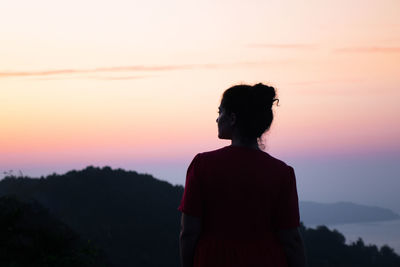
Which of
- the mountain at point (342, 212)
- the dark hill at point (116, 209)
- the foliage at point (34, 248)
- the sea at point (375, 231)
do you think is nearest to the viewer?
the foliage at point (34, 248)

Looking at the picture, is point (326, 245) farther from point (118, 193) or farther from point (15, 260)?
point (15, 260)

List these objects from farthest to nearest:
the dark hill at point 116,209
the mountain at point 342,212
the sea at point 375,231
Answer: the mountain at point 342,212, the sea at point 375,231, the dark hill at point 116,209

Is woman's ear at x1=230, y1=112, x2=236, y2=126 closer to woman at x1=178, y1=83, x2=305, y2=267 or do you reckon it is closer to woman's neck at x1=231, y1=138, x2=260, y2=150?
woman at x1=178, y1=83, x2=305, y2=267

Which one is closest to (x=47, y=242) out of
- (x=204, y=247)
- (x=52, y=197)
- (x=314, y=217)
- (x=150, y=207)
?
(x=204, y=247)

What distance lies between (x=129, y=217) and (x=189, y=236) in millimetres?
24976

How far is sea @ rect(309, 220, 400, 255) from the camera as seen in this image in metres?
38.2

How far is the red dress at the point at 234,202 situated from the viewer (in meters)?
3.66

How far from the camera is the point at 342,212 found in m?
65.5

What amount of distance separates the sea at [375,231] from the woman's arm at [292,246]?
93.5 feet

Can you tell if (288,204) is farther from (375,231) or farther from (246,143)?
(375,231)

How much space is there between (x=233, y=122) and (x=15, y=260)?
8050 millimetres

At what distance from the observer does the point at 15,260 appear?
10.7m

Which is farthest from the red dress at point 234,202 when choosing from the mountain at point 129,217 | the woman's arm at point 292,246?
the mountain at point 129,217

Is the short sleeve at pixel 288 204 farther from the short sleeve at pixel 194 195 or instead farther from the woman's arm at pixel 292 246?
the short sleeve at pixel 194 195
